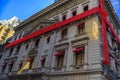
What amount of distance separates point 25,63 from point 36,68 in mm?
3795

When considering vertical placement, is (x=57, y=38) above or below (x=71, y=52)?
above

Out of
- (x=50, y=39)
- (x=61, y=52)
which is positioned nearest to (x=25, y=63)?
(x=50, y=39)

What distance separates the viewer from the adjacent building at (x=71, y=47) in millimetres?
14750

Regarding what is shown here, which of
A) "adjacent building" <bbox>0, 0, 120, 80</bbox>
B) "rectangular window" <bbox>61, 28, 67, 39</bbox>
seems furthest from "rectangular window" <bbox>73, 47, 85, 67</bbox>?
"rectangular window" <bbox>61, 28, 67, 39</bbox>

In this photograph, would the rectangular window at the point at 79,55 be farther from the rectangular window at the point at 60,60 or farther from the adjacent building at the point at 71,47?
the rectangular window at the point at 60,60

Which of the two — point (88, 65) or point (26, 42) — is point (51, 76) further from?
point (26, 42)

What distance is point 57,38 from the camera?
19906mm

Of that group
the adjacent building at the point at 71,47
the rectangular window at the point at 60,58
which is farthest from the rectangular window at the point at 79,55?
the rectangular window at the point at 60,58

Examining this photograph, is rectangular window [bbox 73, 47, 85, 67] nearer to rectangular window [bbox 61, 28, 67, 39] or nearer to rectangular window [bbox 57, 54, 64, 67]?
rectangular window [bbox 57, 54, 64, 67]

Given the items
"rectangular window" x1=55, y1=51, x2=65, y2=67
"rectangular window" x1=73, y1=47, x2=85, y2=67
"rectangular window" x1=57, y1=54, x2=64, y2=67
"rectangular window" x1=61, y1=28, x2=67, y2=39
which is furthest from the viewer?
"rectangular window" x1=61, y1=28, x2=67, y2=39

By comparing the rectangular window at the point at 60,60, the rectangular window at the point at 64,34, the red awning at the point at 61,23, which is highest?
the red awning at the point at 61,23

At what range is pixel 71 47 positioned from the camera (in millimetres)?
17203

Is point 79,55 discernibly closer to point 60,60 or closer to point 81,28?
point 60,60

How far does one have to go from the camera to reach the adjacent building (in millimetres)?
14750
